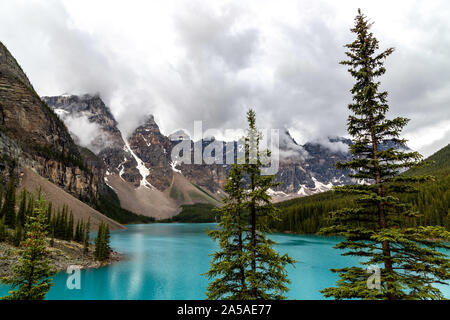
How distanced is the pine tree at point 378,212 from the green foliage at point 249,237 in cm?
249

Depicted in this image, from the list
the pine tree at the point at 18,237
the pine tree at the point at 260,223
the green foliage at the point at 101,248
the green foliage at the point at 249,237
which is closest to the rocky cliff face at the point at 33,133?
the pine tree at the point at 18,237

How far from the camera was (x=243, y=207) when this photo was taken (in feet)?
33.2

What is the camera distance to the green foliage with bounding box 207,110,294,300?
32.0 feet

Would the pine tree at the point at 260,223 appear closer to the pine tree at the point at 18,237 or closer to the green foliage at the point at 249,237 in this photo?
the green foliage at the point at 249,237

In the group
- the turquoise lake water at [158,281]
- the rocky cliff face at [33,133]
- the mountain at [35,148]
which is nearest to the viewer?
the turquoise lake water at [158,281]

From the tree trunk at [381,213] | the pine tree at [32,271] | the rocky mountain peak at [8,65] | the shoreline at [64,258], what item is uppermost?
the rocky mountain peak at [8,65]

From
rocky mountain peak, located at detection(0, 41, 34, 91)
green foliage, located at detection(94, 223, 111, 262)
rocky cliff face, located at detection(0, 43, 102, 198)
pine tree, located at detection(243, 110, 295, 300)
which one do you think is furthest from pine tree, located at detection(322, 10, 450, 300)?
rocky mountain peak, located at detection(0, 41, 34, 91)

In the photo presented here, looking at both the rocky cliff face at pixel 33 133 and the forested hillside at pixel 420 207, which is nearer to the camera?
the forested hillside at pixel 420 207

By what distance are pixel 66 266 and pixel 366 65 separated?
4120 cm

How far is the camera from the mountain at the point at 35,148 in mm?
87125

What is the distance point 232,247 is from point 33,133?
146857 millimetres
